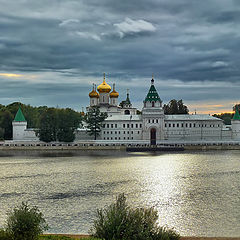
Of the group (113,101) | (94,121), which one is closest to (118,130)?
(94,121)

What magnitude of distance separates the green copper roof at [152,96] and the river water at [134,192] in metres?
28.1

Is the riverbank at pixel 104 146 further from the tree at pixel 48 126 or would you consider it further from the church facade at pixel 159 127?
the church facade at pixel 159 127

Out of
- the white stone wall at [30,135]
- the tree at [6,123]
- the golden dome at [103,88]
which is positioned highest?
the golden dome at [103,88]

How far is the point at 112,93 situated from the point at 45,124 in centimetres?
1964

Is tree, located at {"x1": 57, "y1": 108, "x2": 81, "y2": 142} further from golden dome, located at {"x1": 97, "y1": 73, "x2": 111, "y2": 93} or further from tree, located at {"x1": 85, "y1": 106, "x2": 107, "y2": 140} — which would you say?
golden dome, located at {"x1": 97, "y1": 73, "x2": 111, "y2": 93}

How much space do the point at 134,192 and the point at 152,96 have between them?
41282mm

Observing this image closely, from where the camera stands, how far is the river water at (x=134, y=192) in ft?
49.6

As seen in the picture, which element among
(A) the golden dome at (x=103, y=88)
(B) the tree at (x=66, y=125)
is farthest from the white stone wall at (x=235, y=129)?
(B) the tree at (x=66, y=125)

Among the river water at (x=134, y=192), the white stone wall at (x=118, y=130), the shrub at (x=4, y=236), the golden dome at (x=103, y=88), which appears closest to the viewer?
the shrub at (x=4, y=236)

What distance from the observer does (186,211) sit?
664 inches

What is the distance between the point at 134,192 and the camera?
21234mm

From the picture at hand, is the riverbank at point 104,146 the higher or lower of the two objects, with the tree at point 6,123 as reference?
lower

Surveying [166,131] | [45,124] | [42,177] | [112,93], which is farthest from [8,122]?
[42,177]

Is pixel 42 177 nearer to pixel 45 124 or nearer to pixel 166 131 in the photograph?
pixel 45 124
